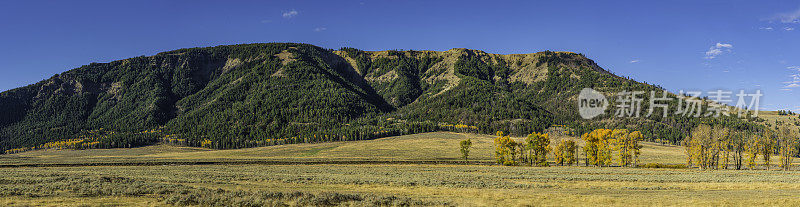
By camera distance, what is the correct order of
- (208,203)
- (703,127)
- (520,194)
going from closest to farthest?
(208,203), (520,194), (703,127)

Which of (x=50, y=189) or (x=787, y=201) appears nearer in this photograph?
(x=787, y=201)

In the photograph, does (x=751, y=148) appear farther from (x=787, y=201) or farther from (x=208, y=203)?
(x=208, y=203)

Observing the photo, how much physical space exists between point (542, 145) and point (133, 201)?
267 ft

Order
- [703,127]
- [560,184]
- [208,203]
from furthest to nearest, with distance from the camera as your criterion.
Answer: [703,127], [560,184], [208,203]

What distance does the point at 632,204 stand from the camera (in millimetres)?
28812

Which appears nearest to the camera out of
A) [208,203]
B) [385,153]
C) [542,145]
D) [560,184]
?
[208,203]

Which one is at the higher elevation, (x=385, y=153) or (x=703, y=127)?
(x=703, y=127)

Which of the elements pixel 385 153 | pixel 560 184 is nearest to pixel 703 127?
pixel 560 184

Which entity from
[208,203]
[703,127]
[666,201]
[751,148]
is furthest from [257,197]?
[751,148]

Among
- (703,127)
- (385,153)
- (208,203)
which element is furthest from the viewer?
(385,153)

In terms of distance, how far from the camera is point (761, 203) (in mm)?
29047

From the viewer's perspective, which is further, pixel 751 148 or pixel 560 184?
pixel 751 148

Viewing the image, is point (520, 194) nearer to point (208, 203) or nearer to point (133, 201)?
point (208, 203)

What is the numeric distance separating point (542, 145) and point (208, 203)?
258ft
